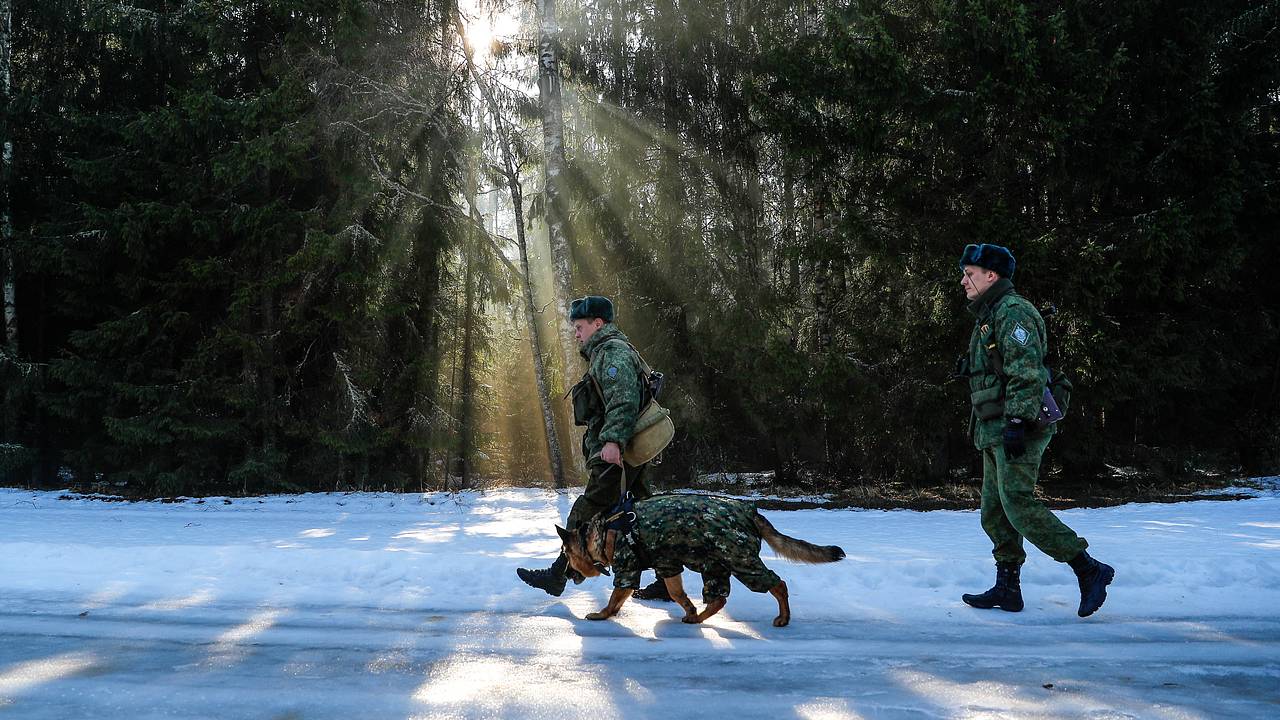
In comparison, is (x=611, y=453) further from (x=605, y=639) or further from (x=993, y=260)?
(x=993, y=260)

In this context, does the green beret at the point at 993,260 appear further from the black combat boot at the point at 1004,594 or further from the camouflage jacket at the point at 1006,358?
the black combat boot at the point at 1004,594

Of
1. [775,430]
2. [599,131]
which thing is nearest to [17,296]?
[599,131]

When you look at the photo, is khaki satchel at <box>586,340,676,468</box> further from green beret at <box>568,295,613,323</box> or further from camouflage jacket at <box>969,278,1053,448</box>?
camouflage jacket at <box>969,278,1053,448</box>

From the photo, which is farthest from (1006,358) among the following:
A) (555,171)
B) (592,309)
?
(555,171)

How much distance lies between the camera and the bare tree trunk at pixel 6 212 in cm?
1384

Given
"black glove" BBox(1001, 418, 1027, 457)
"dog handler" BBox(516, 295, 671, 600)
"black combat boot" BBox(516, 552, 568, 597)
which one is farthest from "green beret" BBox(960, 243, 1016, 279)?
"black combat boot" BBox(516, 552, 568, 597)

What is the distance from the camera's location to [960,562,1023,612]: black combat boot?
4.83m

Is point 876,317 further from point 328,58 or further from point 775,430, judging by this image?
point 328,58

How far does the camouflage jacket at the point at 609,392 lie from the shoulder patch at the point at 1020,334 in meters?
2.16

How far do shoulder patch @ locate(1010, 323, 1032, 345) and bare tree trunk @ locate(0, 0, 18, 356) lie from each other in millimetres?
15402

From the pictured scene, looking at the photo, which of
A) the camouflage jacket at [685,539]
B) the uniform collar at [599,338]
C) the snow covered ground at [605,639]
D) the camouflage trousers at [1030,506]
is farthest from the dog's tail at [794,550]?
the uniform collar at [599,338]

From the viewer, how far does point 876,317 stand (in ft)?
39.9

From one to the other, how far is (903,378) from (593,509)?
797 cm

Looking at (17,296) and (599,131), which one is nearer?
(599,131)
